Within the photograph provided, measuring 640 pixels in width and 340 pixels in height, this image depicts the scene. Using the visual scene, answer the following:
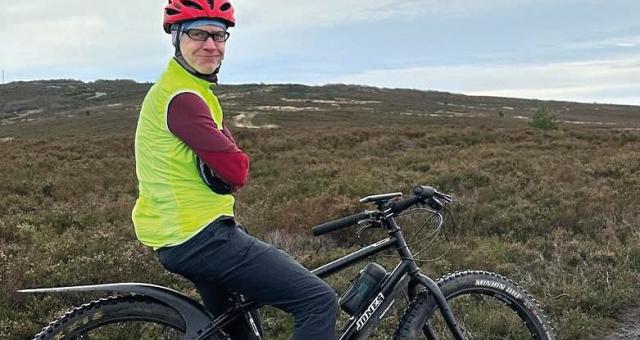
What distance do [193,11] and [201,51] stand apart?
7.0 inches

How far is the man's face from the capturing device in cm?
260

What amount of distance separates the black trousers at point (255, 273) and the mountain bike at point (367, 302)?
0.25 meters

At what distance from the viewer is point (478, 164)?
15.7 meters

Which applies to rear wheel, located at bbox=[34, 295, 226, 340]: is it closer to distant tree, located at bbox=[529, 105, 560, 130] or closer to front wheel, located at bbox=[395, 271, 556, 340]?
front wheel, located at bbox=[395, 271, 556, 340]

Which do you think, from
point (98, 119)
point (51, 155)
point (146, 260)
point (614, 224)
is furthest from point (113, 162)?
point (98, 119)

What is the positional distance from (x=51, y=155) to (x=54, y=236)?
14.8 m

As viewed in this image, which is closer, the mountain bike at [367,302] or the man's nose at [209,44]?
the man's nose at [209,44]

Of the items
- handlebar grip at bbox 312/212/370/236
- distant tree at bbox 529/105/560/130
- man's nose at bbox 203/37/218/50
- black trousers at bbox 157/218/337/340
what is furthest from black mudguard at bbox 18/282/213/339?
distant tree at bbox 529/105/560/130

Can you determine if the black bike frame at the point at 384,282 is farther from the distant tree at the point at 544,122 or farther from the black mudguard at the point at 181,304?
the distant tree at the point at 544,122

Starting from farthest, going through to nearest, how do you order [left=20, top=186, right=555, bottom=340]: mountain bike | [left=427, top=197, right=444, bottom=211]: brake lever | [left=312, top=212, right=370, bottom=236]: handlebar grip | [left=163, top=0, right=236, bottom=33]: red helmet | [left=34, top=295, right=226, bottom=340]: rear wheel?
[left=427, top=197, right=444, bottom=211]: brake lever, [left=312, top=212, right=370, bottom=236]: handlebar grip, [left=20, top=186, right=555, bottom=340]: mountain bike, [left=34, top=295, right=226, bottom=340]: rear wheel, [left=163, top=0, right=236, bottom=33]: red helmet

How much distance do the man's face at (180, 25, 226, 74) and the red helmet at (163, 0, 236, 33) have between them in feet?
0.19

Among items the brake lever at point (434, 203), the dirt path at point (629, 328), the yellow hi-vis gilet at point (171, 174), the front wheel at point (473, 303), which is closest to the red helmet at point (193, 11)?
the yellow hi-vis gilet at point (171, 174)

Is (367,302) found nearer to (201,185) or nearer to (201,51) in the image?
(201,185)

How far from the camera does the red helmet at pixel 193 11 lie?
101 inches
